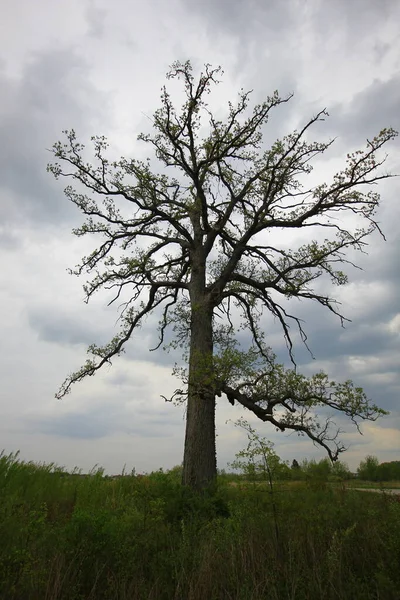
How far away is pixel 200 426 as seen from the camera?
1188 centimetres

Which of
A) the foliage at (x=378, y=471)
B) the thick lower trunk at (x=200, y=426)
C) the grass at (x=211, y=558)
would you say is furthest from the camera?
the foliage at (x=378, y=471)

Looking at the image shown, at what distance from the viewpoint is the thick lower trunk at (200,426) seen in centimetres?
1121

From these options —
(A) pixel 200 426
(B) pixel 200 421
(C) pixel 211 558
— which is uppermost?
(B) pixel 200 421

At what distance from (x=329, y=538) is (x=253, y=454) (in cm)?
150

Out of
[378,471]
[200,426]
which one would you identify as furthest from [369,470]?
[200,426]

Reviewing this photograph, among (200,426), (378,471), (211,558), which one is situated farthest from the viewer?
(378,471)

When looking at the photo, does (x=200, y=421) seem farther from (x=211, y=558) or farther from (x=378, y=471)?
(x=378, y=471)

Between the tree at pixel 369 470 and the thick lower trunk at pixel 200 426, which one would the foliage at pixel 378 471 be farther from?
the thick lower trunk at pixel 200 426

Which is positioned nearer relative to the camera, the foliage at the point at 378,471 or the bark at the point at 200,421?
the bark at the point at 200,421

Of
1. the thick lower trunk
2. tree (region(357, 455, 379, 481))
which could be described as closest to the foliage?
tree (region(357, 455, 379, 481))

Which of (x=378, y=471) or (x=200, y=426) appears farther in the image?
(x=378, y=471)

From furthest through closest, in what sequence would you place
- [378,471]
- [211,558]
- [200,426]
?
[378,471]
[200,426]
[211,558]

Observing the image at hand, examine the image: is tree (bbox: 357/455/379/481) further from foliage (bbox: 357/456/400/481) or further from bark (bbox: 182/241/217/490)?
bark (bbox: 182/241/217/490)

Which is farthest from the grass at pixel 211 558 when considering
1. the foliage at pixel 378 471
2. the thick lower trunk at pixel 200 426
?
the foliage at pixel 378 471
